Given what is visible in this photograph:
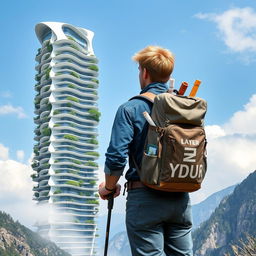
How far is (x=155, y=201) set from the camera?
300 cm

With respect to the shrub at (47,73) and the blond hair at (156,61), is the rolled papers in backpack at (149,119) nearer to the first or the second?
the blond hair at (156,61)

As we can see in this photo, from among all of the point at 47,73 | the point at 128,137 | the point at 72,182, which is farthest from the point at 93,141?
the point at 128,137

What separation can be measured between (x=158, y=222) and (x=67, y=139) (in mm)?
137154

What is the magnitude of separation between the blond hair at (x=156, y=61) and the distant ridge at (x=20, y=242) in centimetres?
13485

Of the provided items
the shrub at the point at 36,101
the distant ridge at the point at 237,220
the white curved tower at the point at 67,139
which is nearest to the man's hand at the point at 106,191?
the white curved tower at the point at 67,139

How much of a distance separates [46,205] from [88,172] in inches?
566

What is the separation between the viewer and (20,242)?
144750mm

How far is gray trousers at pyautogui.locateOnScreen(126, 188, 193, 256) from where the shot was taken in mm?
2955

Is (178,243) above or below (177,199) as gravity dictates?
below

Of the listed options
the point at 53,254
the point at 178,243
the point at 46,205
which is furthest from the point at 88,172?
the point at 178,243

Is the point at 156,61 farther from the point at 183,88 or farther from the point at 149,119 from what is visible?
the point at 149,119

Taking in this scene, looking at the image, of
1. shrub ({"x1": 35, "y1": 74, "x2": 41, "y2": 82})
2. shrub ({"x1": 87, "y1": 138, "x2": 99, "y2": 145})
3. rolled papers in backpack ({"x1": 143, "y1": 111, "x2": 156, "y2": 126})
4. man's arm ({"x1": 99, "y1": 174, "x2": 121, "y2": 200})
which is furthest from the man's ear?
shrub ({"x1": 35, "y1": 74, "x2": 41, "y2": 82})

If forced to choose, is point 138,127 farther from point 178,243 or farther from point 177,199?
point 178,243

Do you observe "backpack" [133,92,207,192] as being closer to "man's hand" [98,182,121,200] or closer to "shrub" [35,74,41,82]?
"man's hand" [98,182,121,200]
